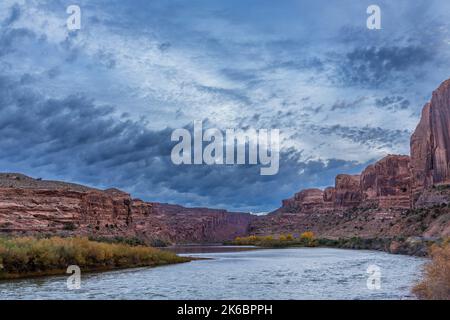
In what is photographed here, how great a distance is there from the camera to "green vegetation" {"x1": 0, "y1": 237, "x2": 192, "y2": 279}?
2743 centimetres

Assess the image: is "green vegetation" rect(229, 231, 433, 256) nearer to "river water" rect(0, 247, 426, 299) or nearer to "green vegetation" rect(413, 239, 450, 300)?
"river water" rect(0, 247, 426, 299)

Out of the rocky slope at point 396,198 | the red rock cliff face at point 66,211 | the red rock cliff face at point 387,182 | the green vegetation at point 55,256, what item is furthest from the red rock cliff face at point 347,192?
the green vegetation at point 55,256

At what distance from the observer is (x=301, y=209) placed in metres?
→ 199

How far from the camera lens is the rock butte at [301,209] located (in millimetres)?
53625

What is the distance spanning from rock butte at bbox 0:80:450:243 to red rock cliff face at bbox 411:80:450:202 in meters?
0.25

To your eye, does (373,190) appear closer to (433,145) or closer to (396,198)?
(396,198)

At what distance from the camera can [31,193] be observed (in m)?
53.4

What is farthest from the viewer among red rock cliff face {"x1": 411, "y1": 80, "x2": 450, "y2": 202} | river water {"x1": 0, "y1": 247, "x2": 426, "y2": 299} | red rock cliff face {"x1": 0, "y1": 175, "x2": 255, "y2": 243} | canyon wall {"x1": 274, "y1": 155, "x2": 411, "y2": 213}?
canyon wall {"x1": 274, "y1": 155, "x2": 411, "y2": 213}

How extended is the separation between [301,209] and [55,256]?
6854 inches

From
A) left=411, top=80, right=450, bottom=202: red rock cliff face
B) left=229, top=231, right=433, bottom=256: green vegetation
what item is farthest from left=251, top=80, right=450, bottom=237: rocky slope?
left=229, top=231, right=433, bottom=256: green vegetation

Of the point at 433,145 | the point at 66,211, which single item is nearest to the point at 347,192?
the point at 433,145

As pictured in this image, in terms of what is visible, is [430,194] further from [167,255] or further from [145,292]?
[145,292]
